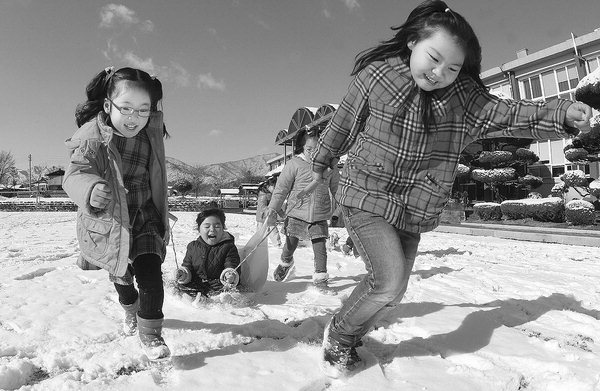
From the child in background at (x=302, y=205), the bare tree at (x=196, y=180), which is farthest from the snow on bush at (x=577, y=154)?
the bare tree at (x=196, y=180)

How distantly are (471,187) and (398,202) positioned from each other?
24025 mm

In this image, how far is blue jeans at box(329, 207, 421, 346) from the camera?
6.40 ft

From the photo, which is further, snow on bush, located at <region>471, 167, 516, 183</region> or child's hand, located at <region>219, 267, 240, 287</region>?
snow on bush, located at <region>471, 167, 516, 183</region>

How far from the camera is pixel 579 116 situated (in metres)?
1.83

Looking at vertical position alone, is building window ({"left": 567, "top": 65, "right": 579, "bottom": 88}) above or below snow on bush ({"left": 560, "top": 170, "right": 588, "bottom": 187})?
above

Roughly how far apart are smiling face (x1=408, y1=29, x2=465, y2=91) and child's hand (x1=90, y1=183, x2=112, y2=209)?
144 centimetres

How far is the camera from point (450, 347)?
231 centimetres

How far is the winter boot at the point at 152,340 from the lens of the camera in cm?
201

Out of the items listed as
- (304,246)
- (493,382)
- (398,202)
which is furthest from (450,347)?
(304,246)

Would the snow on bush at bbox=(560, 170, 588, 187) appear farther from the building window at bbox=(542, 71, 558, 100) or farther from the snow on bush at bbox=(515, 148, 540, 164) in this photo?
the building window at bbox=(542, 71, 558, 100)

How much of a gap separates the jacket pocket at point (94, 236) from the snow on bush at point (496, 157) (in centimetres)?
1756

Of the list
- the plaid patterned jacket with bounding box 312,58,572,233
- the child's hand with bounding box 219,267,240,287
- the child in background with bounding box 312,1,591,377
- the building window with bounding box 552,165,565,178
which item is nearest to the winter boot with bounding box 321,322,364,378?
the child in background with bounding box 312,1,591,377

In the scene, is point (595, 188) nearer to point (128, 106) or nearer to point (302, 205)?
point (302, 205)

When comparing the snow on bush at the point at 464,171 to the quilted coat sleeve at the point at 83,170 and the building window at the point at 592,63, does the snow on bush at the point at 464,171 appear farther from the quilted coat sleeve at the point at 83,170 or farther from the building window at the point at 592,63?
the quilted coat sleeve at the point at 83,170
